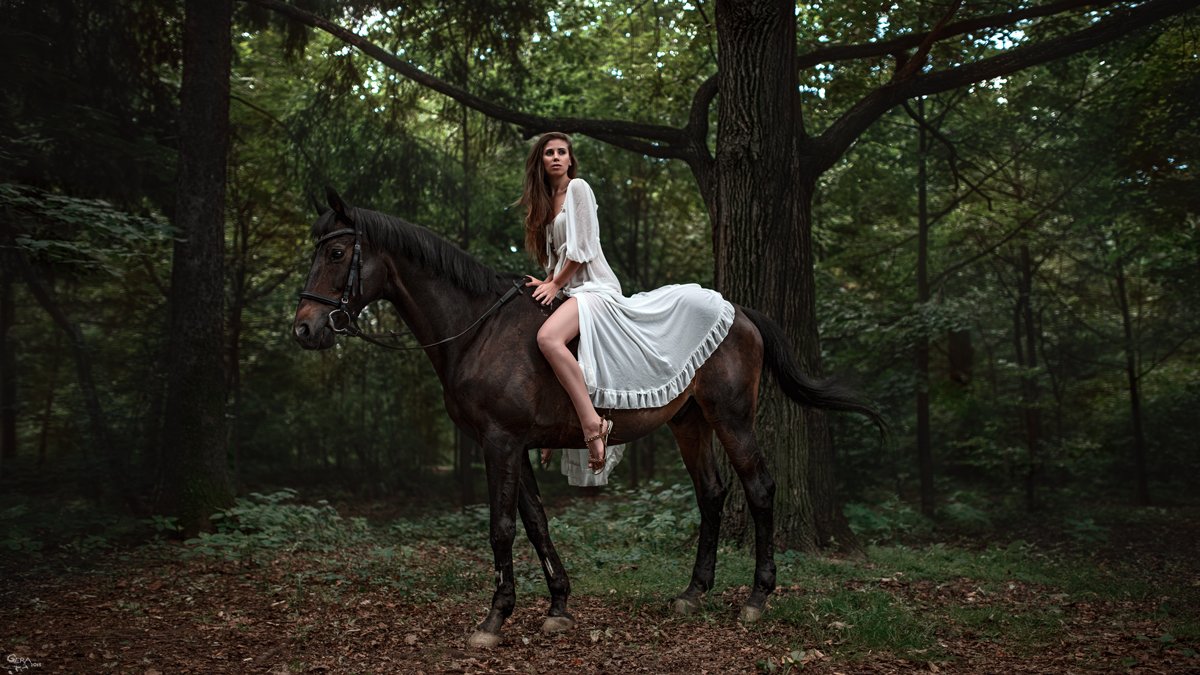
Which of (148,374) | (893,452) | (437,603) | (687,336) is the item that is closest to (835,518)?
(687,336)

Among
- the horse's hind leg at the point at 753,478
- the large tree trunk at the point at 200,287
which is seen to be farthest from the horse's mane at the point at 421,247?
the large tree trunk at the point at 200,287

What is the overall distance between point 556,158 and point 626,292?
1173cm

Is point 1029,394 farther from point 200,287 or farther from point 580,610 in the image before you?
point 200,287

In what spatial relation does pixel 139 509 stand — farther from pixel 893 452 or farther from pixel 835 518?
pixel 893 452

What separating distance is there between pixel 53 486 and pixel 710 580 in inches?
412

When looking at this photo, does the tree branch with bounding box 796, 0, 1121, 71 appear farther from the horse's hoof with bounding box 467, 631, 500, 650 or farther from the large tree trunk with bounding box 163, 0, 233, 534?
the large tree trunk with bounding box 163, 0, 233, 534

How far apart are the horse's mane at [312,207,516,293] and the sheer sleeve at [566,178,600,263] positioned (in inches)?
20.7

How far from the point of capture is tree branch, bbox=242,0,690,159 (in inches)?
326

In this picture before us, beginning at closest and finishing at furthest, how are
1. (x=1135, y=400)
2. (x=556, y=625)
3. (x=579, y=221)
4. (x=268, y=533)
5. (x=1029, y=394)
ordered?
(x=556, y=625), (x=579, y=221), (x=268, y=533), (x=1029, y=394), (x=1135, y=400)

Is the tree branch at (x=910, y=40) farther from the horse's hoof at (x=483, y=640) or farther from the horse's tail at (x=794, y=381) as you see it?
the horse's hoof at (x=483, y=640)

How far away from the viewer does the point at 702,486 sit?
5715mm

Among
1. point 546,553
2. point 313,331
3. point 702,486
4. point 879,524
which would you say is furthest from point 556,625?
point 879,524

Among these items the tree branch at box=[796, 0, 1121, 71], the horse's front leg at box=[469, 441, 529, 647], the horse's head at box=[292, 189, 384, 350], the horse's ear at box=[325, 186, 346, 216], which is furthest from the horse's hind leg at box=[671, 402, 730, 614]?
the tree branch at box=[796, 0, 1121, 71]

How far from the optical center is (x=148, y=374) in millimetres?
11297
